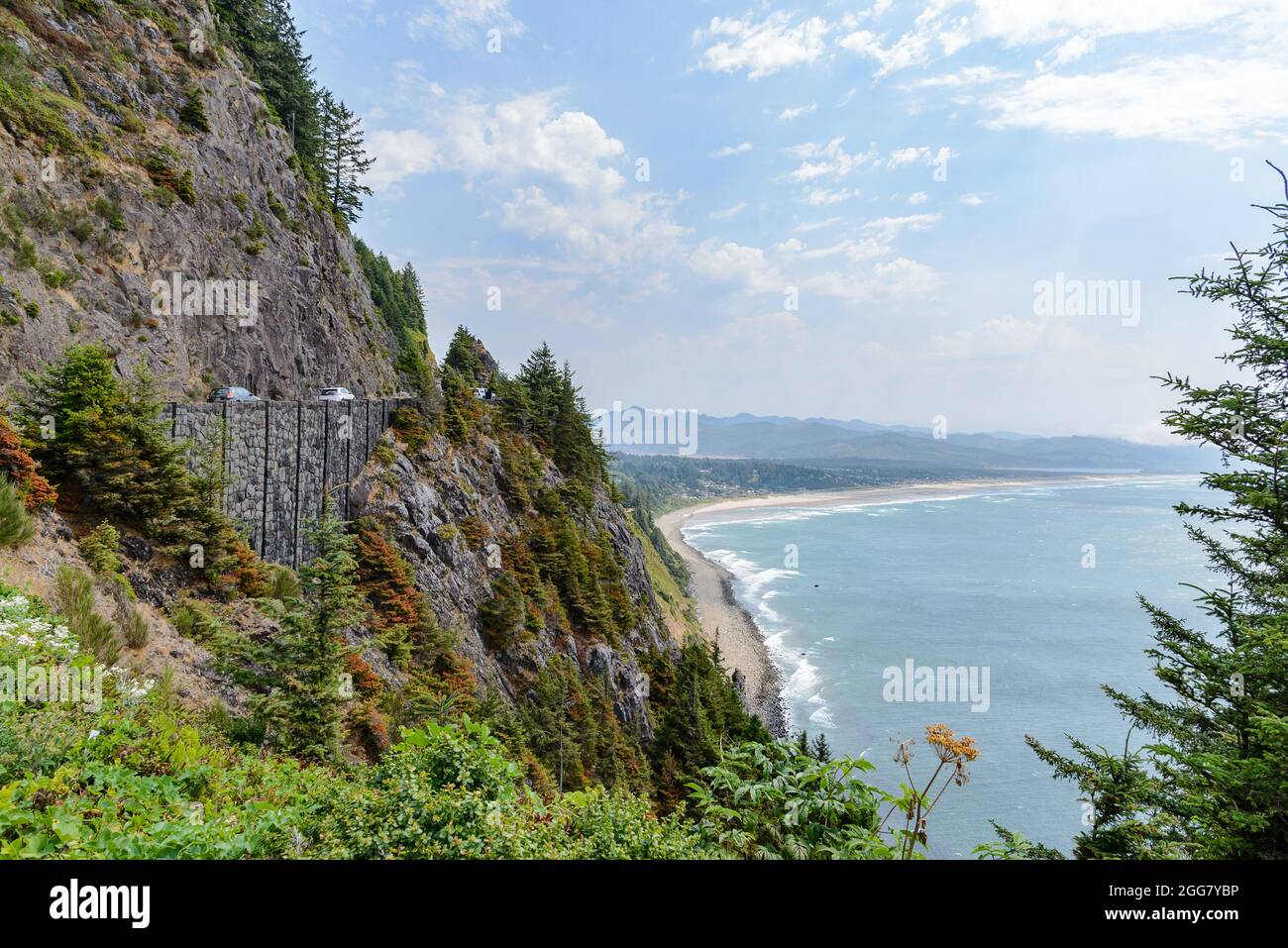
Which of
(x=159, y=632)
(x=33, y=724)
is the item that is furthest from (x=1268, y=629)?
(x=159, y=632)

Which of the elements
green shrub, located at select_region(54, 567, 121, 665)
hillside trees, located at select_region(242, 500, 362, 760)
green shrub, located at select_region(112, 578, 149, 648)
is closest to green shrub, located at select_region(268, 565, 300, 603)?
green shrub, located at select_region(112, 578, 149, 648)

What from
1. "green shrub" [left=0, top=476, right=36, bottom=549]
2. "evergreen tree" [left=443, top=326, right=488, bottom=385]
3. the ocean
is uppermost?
"evergreen tree" [left=443, top=326, right=488, bottom=385]

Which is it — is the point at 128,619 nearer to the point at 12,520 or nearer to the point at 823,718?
the point at 12,520

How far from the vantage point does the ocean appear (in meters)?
42.0

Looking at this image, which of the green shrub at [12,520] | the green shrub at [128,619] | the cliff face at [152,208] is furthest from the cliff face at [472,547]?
the green shrub at [12,520]

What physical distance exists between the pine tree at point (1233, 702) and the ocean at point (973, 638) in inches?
232

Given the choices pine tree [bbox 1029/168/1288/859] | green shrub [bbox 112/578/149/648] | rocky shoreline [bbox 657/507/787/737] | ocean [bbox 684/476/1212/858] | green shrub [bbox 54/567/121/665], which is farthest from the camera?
rocky shoreline [bbox 657/507/787/737]

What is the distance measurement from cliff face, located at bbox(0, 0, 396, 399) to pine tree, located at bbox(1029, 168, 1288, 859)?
20.4 metres

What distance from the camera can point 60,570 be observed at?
1031 cm

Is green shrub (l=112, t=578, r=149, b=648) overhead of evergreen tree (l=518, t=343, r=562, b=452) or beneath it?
beneath

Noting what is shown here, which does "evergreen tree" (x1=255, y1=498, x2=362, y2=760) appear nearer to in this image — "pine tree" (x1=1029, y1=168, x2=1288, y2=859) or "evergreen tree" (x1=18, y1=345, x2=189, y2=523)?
"evergreen tree" (x1=18, y1=345, x2=189, y2=523)

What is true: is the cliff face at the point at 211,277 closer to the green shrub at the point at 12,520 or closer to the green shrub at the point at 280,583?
the green shrub at the point at 12,520

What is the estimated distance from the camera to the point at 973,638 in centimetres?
6938

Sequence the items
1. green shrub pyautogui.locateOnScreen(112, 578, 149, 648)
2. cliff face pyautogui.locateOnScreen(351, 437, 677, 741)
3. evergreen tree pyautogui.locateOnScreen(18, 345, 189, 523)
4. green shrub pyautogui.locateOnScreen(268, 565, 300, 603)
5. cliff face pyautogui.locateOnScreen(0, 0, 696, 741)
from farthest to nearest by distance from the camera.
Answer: cliff face pyautogui.locateOnScreen(351, 437, 677, 741) → cliff face pyautogui.locateOnScreen(0, 0, 696, 741) → green shrub pyautogui.locateOnScreen(268, 565, 300, 603) → evergreen tree pyautogui.locateOnScreen(18, 345, 189, 523) → green shrub pyautogui.locateOnScreen(112, 578, 149, 648)
